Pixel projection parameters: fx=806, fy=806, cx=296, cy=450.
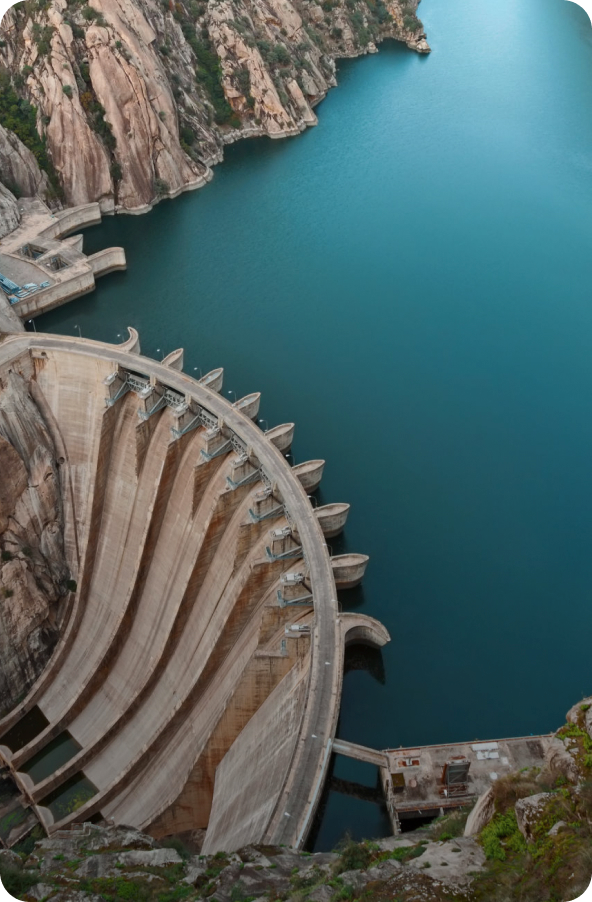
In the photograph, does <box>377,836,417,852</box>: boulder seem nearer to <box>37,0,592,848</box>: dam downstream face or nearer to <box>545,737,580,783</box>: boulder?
<box>545,737,580,783</box>: boulder

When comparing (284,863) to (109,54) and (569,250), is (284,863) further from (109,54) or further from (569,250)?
(109,54)

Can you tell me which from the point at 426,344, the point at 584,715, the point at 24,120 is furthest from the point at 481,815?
the point at 24,120

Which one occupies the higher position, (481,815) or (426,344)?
(426,344)

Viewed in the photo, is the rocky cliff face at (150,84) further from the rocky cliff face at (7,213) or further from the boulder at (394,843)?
the boulder at (394,843)

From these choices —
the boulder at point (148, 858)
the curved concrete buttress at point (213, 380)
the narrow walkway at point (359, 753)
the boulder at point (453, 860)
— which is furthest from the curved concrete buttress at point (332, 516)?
the boulder at point (453, 860)

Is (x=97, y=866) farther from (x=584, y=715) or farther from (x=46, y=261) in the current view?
(x=46, y=261)

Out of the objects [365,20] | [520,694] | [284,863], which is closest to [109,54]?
[365,20]

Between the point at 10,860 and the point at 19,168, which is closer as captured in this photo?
the point at 10,860
